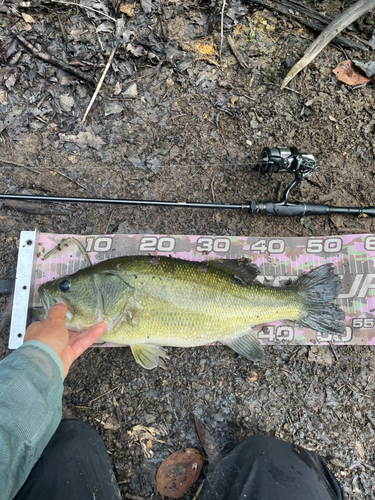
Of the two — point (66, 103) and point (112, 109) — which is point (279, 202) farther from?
point (66, 103)

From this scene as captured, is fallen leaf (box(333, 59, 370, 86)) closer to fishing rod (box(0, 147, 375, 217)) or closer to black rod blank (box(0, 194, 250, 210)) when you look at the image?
fishing rod (box(0, 147, 375, 217))

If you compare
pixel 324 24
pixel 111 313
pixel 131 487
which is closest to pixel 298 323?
pixel 111 313

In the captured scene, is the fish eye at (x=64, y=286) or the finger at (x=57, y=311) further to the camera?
the fish eye at (x=64, y=286)

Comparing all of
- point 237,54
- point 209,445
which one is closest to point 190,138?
point 237,54

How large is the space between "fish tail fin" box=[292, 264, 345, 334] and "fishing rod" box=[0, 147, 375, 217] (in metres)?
0.65

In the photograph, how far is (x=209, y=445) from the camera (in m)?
3.09

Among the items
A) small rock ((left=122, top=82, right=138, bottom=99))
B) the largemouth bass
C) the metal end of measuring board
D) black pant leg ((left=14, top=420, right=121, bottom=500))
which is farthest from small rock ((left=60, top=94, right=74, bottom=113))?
black pant leg ((left=14, top=420, right=121, bottom=500))

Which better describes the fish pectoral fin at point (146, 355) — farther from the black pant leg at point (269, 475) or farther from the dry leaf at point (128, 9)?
the dry leaf at point (128, 9)

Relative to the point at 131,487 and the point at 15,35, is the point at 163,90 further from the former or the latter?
the point at 131,487

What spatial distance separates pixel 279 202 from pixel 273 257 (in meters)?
0.60

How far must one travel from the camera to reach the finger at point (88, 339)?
240 cm

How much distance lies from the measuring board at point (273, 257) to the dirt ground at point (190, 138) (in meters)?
0.12

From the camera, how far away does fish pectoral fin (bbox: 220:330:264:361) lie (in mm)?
3121

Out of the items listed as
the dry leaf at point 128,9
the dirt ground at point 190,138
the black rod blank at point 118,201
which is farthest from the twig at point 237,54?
the black rod blank at point 118,201
